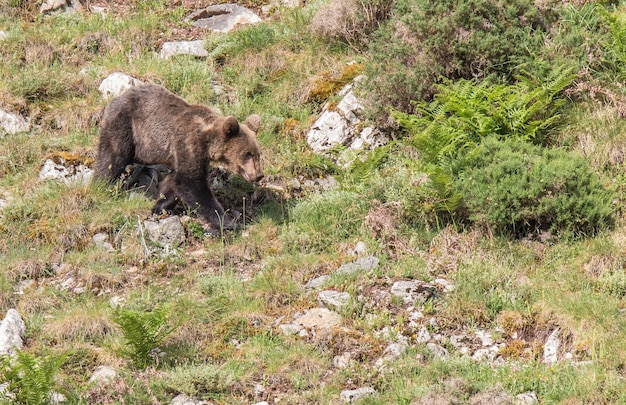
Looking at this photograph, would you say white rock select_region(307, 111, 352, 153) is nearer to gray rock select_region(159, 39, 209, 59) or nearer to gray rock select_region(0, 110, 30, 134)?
gray rock select_region(159, 39, 209, 59)

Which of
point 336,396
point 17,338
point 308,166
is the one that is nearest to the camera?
point 336,396

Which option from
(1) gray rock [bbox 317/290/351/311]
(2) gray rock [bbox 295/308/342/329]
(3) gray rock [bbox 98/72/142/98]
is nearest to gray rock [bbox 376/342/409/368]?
(2) gray rock [bbox 295/308/342/329]

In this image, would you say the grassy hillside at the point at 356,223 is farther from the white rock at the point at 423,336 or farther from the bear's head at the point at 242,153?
the bear's head at the point at 242,153

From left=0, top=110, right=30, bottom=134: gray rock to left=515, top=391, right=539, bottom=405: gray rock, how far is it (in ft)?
25.8

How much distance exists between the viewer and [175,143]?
10.7 metres

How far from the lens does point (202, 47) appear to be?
537 inches

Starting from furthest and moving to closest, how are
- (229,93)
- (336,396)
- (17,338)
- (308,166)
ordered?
(229,93) < (308,166) < (17,338) < (336,396)

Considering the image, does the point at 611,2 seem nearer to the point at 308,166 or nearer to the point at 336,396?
the point at 308,166

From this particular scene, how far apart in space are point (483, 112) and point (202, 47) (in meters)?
5.37

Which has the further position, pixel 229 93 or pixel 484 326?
pixel 229 93

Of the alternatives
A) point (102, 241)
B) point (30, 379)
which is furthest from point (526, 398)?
point (102, 241)

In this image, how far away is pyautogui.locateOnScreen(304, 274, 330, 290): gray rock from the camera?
8.85m

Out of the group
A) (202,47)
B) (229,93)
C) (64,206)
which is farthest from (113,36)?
(64,206)

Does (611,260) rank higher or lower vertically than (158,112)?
lower
